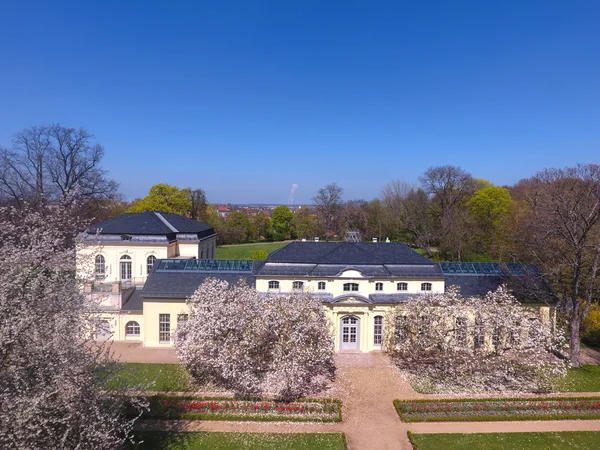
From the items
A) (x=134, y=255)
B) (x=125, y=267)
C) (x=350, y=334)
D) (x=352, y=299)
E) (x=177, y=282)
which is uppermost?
(x=134, y=255)

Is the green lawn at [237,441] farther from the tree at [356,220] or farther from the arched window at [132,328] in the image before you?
the tree at [356,220]

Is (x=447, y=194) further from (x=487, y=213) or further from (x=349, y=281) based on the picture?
(x=349, y=281)

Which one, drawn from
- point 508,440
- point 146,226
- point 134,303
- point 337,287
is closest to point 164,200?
A: point 146,226

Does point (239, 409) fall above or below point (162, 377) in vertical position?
below

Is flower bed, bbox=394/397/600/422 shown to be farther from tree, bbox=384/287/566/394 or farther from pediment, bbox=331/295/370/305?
pediment, bbox=331/295/370/305

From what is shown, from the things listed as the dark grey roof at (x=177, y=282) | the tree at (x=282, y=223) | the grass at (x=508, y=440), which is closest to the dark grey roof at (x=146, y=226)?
the dark grey roof at (x=177, y=282)

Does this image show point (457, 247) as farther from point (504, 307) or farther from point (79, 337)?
point (79, 337)
